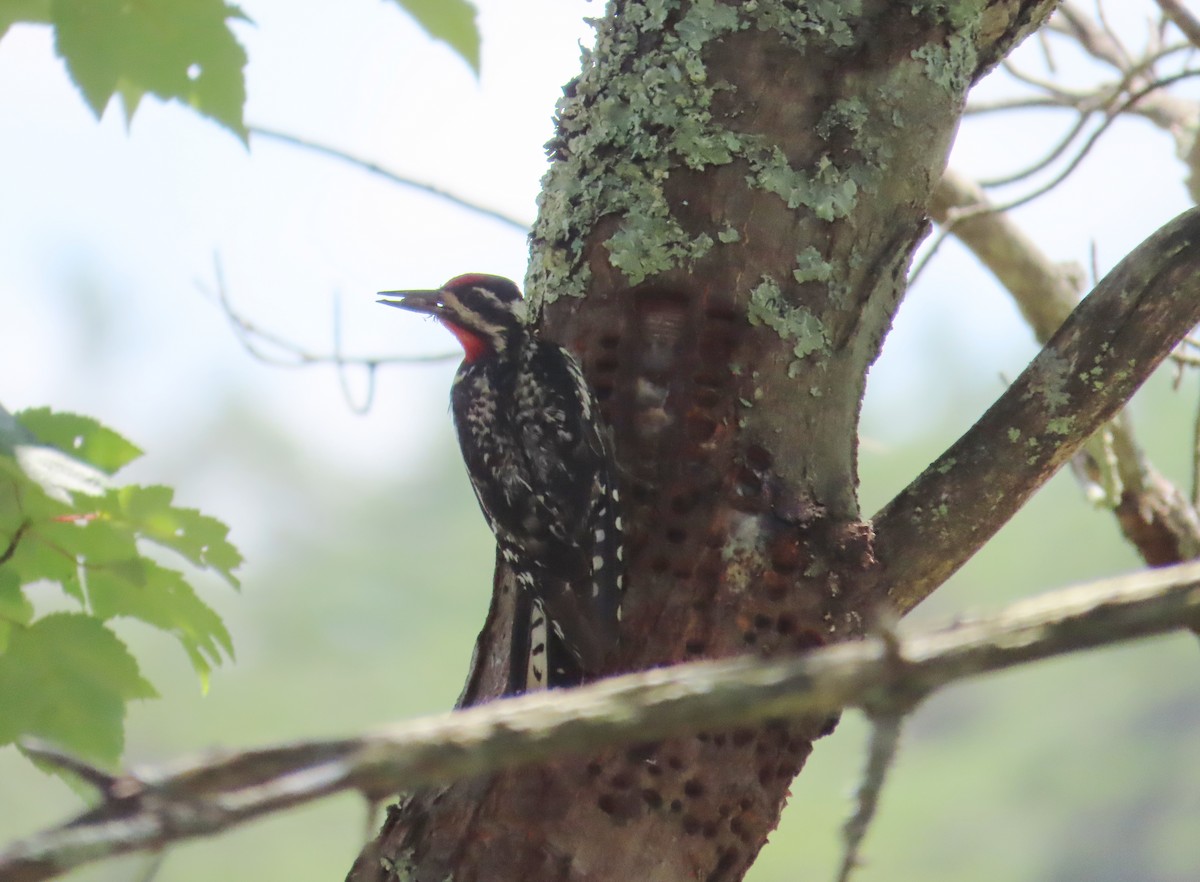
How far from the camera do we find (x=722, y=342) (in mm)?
2256

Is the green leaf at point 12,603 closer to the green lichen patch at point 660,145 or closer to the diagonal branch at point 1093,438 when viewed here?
the green lichen patch at point 660,145

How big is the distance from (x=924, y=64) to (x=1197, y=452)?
3.89ft

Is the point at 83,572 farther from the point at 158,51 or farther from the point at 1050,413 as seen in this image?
the point at 1050,413

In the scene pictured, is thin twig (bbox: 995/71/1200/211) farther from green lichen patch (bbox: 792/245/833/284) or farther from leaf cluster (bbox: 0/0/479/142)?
leaf cluster (bbox: 0/0/479/142)

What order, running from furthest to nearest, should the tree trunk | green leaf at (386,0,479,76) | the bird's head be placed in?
the bird's head < the tree trunk < green leaf at (386,0,479,76)

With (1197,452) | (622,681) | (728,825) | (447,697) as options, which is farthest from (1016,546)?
(622,681)

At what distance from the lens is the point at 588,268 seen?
2.41 metres

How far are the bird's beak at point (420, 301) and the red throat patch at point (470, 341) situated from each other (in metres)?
0.06

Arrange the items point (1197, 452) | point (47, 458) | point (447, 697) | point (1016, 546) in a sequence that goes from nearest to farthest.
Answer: point (47, 458) < point (1197, 452) < point (447, 697) < point (1016, 546)

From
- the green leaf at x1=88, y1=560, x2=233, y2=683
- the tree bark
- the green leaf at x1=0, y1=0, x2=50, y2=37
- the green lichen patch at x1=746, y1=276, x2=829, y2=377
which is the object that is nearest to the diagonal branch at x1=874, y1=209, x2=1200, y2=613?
the tree bark

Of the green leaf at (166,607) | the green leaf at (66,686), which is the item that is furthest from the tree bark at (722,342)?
the green leaf at (66,686)

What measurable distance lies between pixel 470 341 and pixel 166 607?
62.0 inches

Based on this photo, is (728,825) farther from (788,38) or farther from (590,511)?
(788,38)

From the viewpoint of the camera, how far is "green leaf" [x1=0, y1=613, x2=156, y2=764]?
1563 millimetres
